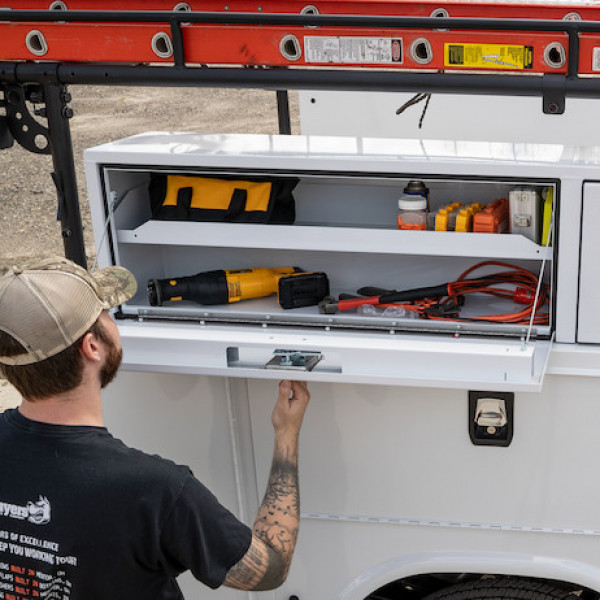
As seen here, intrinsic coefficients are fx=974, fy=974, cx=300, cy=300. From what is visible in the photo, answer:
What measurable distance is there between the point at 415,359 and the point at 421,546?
0.65 metres

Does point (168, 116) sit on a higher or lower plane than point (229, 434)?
lower

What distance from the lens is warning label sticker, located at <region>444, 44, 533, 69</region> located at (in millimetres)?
2752

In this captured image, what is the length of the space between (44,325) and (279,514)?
0.74 meters

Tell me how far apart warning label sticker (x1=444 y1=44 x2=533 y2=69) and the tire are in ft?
4.88

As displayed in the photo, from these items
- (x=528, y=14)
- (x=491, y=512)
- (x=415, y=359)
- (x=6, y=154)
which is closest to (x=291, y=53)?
(x=528, y=14)

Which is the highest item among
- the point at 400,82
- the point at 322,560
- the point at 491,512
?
the point at 400,82

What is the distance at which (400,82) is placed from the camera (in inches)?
109

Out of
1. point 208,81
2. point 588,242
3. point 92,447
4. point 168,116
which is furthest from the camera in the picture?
point 168,116

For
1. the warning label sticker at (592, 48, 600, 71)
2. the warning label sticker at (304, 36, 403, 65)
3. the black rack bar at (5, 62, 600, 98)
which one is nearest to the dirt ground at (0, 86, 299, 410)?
the black rack bar at (5, 62, 600, 98)

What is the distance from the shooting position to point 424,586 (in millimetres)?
3068

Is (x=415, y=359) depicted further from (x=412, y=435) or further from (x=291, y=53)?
(x=291, y=53)

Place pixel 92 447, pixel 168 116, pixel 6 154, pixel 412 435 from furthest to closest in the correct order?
pixel 168 116 → pixel 6 154 → pixel 412 435 → pixel 92 447

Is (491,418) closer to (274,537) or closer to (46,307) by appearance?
(274,537)

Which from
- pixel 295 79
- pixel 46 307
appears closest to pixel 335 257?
pixel 295 79
